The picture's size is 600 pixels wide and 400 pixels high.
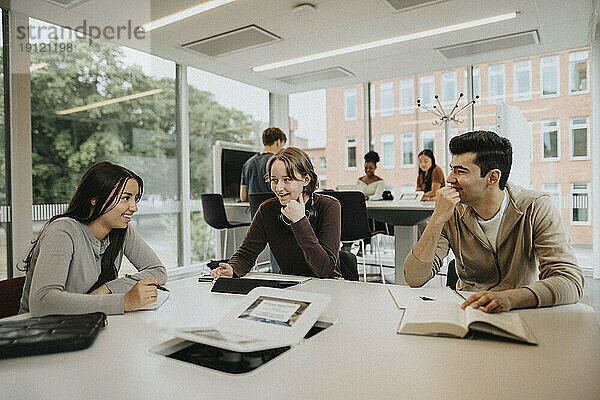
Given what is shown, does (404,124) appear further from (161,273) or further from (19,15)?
(161,273)

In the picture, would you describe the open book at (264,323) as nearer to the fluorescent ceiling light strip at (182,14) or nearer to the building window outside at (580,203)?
the fluorescent ceiling light strip at (182,14)

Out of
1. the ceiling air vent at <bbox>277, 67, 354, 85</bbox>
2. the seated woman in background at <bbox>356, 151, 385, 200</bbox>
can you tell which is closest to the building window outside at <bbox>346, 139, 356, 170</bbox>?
the ceiling air vent at <bbox>277, 67, 354, 85</bbox>

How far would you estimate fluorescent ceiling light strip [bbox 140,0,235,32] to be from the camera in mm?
3623

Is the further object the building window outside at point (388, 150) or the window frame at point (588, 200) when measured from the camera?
the building window outside at point (388, 150)

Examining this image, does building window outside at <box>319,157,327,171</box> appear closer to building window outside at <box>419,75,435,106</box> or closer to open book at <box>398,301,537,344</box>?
building window outside at <box>419,75,435,106</box>

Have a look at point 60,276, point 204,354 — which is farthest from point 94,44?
point 204,354

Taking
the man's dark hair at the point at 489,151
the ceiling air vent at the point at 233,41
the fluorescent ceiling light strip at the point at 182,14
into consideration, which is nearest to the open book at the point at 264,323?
the man's dark hair at the point at 489,151

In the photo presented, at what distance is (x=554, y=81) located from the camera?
17.3ft

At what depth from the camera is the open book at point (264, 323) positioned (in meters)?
0.85

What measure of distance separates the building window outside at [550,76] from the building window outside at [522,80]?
0.47 ft

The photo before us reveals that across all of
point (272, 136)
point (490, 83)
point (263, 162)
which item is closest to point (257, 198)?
point (263, 162)

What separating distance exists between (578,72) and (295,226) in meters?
4.86

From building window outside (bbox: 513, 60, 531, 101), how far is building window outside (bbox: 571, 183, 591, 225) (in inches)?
48.1

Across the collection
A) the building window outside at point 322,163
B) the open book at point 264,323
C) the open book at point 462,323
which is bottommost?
the open book at point 462,323
